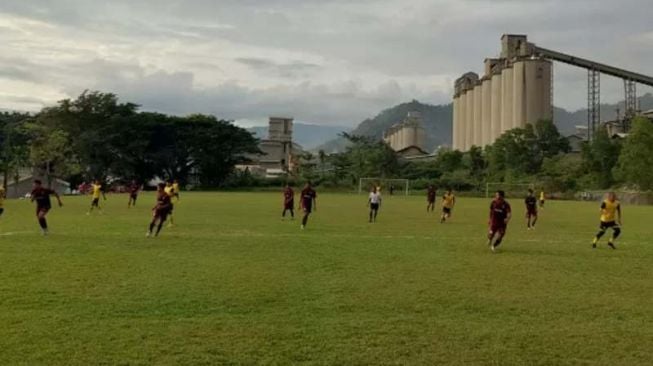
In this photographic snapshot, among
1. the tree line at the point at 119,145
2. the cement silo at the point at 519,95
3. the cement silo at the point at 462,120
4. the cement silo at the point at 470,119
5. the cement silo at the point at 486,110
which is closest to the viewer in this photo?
the tree line at the point at 119,145

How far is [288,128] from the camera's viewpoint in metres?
146

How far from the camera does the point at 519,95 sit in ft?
293

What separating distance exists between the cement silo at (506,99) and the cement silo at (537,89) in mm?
3653

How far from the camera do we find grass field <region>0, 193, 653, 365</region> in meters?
7.83

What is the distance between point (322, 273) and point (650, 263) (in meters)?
8.21

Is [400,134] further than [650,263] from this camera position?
Yes

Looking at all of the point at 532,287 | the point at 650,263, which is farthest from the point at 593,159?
the point at 532,287

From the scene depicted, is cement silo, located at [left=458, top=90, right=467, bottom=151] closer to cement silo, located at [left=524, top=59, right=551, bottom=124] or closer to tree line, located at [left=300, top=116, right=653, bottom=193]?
tree line, located at [left=300, top=116, right=653, bottom=193]

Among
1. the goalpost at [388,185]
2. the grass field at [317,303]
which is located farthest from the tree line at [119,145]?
the grass field at [317,303]

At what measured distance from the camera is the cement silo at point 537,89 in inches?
3425

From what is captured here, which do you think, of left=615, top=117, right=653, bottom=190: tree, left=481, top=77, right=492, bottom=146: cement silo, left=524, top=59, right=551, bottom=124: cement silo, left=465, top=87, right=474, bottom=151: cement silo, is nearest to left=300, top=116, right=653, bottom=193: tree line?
left=615, top=117, right=653, bottom=190: tree

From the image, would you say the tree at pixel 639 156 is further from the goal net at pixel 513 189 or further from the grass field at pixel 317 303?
the grass field at pixel 317 303

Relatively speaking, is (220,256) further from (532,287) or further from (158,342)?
(158,342)

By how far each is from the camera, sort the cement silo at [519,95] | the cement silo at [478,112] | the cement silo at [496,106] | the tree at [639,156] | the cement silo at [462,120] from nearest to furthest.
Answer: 1. the tree at [639,156]
2. the cement silo at [519,95]
3. the cement silo at [496,106]
4. the cement silo at [478,112]
5. the cement silo at [462,120]
